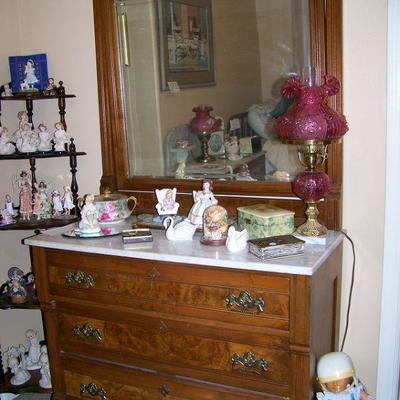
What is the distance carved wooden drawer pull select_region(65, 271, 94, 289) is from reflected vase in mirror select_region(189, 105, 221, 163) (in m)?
0.62

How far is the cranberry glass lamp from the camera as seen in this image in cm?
158

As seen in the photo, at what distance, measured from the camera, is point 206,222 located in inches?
66.4

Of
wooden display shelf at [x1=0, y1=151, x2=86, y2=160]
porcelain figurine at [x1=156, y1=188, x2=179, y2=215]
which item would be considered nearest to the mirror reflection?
porcelain figurine at [x1=156, y1=188, x2=179, y2=215]

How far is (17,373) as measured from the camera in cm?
234

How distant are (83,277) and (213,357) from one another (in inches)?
21.5

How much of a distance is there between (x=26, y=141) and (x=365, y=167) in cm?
139

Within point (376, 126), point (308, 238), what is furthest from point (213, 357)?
point (376, 126)

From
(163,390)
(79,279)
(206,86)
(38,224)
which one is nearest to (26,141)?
(38,224)

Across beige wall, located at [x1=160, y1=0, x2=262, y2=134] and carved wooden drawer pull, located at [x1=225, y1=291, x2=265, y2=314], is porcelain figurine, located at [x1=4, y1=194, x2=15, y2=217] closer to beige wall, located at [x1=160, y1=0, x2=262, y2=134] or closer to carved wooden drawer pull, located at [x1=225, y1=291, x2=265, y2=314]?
beige wall, located at [x1=160, y1=0, x2=262, y2=134]

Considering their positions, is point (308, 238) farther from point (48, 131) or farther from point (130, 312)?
point (48, 131)

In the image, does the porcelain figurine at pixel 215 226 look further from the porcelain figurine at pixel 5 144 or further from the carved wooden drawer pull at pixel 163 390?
the porcelain figurine at pixel 5 144

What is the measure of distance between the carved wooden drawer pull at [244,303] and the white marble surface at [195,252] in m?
0.10

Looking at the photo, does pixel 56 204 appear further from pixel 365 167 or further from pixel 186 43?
pixel 365 167

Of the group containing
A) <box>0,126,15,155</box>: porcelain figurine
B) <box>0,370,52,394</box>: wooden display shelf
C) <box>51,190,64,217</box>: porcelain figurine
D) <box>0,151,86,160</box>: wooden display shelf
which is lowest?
<box>0,370,52,394</box>: wooden display shelf
